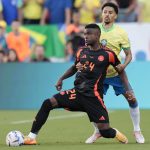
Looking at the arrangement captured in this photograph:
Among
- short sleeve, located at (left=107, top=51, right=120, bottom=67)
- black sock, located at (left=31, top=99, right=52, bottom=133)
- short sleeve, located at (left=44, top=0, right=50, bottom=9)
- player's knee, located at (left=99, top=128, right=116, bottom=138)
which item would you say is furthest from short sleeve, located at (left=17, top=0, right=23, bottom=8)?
player's knee, located at (left=99, top=128, right=116, bottom=138)

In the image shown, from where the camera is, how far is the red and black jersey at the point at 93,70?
10500 millimetres

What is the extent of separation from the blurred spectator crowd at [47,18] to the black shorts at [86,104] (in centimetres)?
972

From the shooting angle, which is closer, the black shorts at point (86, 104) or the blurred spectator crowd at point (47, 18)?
the black shorts at point (86, 104)

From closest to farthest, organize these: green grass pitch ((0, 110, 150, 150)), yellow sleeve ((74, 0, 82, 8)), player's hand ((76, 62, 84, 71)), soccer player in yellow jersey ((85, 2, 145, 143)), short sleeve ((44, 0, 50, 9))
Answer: green grass pitch ((0, 110, 150, 150)) < player's hand ((76, 62, 84, 71)) < soccer player in yellow jersey ((85, 2, 145, 143)) < yellow sleeve ((74, 0, 82, 8)) < short sleeve ((44, 0, 50, 9))

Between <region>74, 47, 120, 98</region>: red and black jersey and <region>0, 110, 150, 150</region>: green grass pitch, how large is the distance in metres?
0.82

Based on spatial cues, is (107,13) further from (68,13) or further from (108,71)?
(68,13)

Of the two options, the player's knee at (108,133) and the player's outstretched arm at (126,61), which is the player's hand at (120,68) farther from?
the player's knee at (108,133)

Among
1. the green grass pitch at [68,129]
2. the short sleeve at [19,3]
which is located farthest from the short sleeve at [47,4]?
the green grass pitch at [68,129]

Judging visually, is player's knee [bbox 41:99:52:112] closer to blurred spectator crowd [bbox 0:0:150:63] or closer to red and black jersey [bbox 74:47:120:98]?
red and black jersey [bbox 74:47:120:98]

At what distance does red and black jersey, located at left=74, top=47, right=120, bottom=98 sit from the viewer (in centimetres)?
1050

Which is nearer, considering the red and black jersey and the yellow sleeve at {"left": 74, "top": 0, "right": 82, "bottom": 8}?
the red and black jersey

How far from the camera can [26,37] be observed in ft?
68.1

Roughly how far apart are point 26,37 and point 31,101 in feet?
8.73

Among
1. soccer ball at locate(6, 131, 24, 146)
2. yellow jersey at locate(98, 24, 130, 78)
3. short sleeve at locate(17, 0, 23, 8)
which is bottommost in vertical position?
→ soccer ball at locate(6, 131, 24, 146)
